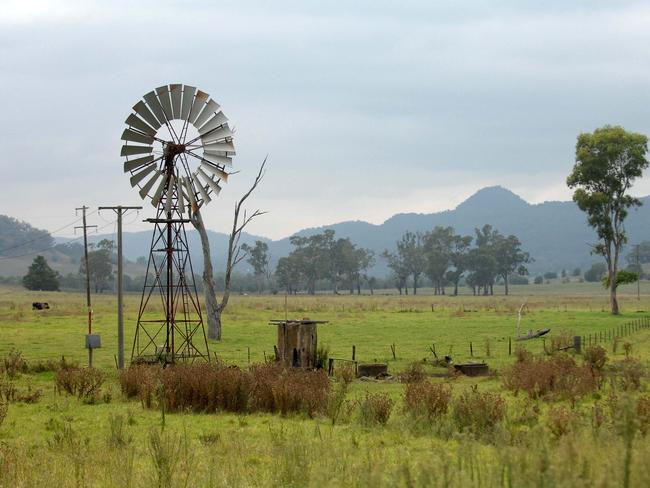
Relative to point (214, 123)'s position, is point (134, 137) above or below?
below

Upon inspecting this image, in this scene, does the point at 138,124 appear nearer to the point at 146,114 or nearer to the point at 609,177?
the point at 146,114

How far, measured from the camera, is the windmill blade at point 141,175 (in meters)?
33.1

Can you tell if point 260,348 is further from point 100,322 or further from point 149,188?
point 100,322

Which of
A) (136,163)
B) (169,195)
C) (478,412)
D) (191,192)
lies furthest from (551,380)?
(136,163)

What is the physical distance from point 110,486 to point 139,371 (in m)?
11.1

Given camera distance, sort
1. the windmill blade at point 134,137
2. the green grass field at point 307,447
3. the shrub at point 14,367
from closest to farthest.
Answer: the green grass field at point 307,447, the shrub at point 14,367, the windmill blade at point 134,137

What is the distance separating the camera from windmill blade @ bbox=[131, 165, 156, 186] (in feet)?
108

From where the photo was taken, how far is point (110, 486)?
10.5 metres

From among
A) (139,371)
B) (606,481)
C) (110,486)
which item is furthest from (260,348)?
(606,481)

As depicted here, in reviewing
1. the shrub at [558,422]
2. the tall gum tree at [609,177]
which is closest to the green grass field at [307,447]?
the shrub at [558,422]

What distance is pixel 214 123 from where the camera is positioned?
34906mm

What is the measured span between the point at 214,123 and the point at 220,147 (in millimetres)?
1052

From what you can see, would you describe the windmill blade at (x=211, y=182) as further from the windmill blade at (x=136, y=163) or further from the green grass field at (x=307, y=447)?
the green grass field at (x=307, y=447)

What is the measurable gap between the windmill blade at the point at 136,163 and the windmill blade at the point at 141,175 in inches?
9.7
